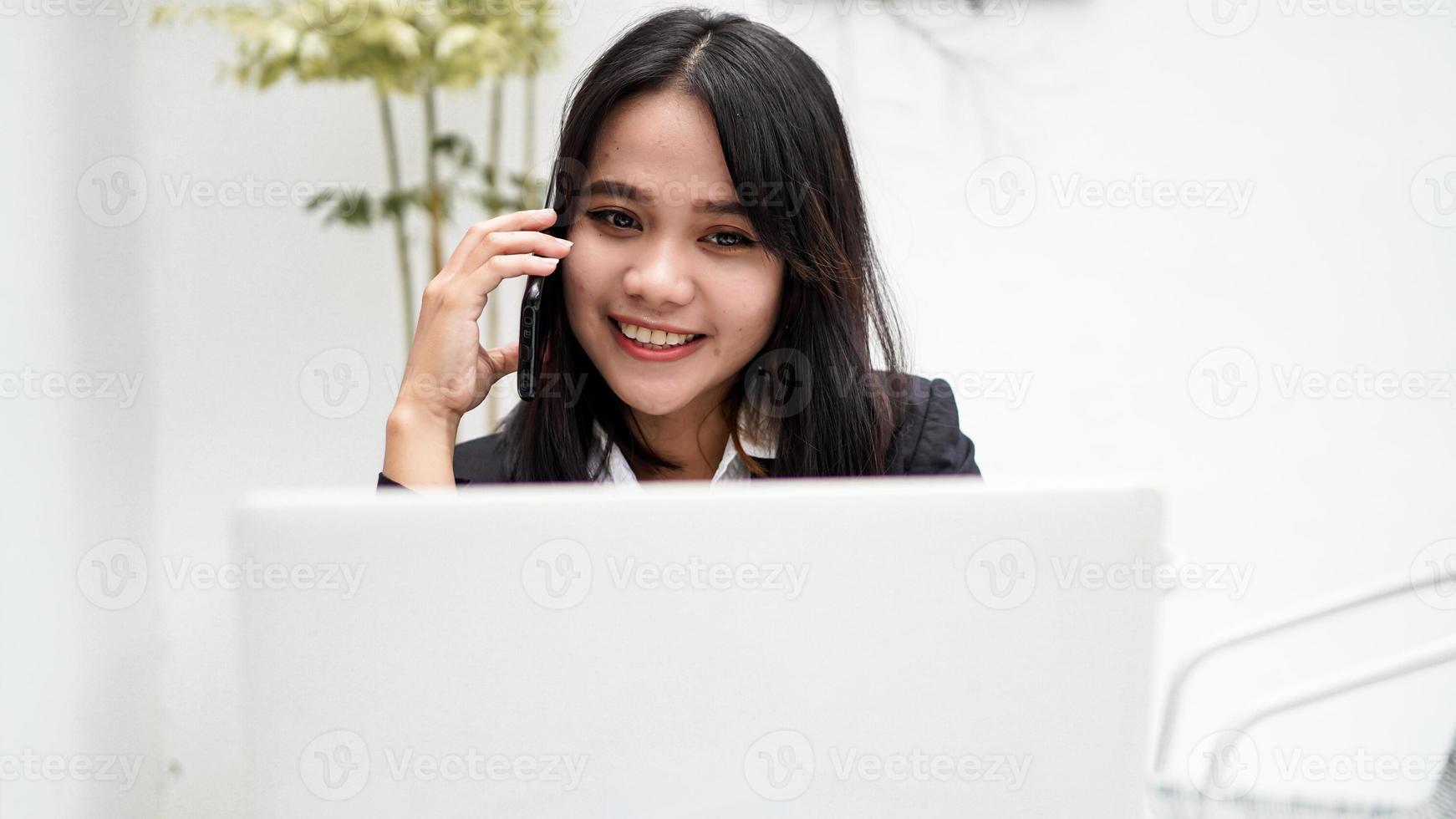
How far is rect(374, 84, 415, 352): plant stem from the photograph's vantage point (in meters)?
1.93

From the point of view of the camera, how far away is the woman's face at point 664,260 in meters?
1.17

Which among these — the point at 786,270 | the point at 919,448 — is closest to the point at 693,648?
the point at 786,270

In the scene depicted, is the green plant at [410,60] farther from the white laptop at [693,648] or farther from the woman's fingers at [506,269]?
the white laptop at [693,648]

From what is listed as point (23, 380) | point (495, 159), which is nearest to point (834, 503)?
point (23, 380)

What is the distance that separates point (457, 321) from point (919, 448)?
610mm

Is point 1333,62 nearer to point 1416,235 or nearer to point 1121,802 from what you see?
point 1416,235

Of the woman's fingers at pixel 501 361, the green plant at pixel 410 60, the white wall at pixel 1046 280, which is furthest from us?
the white wall at pixel 1046 280

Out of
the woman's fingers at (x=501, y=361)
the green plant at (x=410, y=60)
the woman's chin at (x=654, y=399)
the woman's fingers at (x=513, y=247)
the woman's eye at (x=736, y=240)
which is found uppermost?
the green plant at (x=410, y=60)

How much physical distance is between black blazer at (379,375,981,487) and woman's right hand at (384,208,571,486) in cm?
16

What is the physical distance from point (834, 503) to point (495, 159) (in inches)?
67.5

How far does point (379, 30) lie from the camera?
5.56ft

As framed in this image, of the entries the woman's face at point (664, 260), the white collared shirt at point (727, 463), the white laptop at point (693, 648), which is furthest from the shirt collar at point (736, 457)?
the white laptop at point (693, 648)

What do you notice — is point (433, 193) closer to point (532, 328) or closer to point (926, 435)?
point (532, 328)

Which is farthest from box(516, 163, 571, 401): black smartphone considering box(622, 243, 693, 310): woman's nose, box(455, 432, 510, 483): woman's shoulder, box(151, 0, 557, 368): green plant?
box(151, 0, 557, 368): green plant
